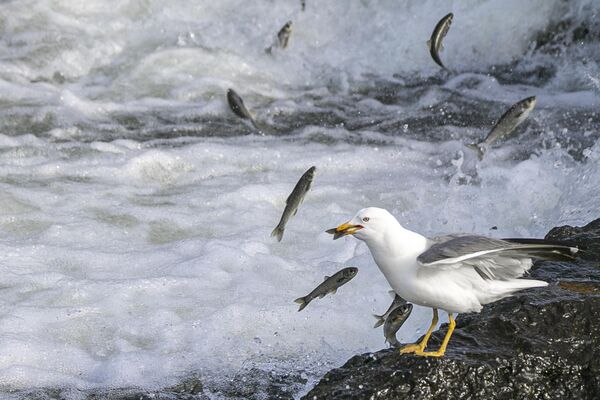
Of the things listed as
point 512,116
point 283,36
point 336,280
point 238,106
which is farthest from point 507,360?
point 283,36

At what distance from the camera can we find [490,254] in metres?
3.42

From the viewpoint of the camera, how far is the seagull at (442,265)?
3.41 metres

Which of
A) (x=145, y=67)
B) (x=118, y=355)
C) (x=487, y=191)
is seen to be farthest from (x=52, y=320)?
(x=145, y=67)

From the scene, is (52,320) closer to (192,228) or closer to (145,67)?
(192,228)

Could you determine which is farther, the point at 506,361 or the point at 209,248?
the point at 209,248

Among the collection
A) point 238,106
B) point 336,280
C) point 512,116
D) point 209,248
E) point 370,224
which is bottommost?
point 209,248

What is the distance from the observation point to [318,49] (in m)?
11.0

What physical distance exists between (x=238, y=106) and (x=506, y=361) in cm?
552

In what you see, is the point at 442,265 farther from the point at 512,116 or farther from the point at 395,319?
the point at 512,116

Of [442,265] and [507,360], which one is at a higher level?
[442,265]

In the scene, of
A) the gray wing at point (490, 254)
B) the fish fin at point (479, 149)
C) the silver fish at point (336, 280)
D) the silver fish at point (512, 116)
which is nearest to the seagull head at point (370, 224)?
the gray wing at point (490, 254)

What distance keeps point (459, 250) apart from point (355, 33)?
8.32m

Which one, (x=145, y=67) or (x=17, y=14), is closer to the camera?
(x=145, y=67)

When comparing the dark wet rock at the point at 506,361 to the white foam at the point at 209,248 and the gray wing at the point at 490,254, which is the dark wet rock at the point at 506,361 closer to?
the gray wing at the point at 490,254
